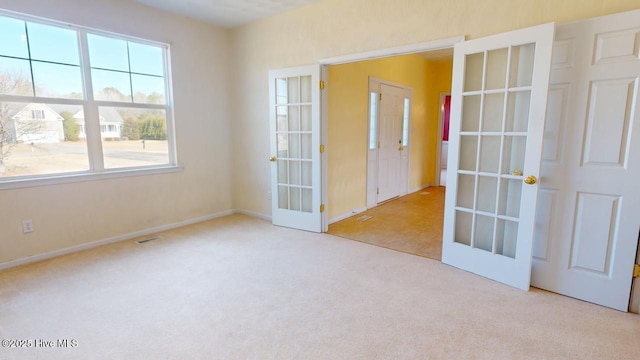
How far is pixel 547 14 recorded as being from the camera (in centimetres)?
248

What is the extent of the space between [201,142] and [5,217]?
2256 millimetres

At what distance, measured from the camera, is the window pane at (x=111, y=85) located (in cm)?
361

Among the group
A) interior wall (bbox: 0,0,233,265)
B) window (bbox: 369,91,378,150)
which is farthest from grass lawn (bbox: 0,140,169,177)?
window (bbox: 369,91,378,150)

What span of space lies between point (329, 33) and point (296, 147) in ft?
4.82

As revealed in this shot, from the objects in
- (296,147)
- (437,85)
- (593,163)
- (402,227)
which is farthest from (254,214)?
(437,85)

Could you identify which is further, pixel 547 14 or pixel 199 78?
pixel 199 78

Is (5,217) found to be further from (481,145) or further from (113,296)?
(481,145)

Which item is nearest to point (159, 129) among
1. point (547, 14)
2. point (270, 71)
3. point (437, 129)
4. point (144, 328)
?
point (270, 71)

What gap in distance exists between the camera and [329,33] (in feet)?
12.4

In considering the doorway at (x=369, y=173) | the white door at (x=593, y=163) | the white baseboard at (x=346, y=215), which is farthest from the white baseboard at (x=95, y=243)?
the white door at (x=593, y=163)

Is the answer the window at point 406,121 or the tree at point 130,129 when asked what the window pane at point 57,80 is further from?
the window at point 406,121

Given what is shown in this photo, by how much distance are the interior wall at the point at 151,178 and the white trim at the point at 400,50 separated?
187 centimetres

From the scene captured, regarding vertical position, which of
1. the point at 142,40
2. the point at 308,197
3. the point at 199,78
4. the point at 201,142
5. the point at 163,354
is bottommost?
the point at 163,354

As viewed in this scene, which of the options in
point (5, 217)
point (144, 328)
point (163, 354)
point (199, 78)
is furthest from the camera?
point (199, 78)
